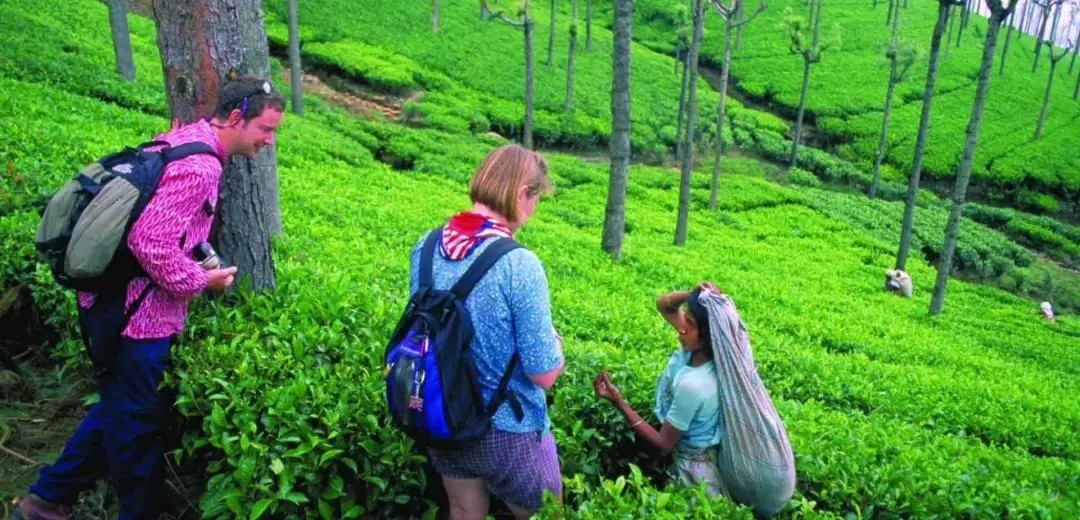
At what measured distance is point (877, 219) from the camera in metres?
28.3

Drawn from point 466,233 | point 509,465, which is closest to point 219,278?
point 466,233

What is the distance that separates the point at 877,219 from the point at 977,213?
31.2 ft

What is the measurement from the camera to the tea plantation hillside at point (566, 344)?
10.4ft

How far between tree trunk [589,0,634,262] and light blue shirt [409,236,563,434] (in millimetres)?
9742

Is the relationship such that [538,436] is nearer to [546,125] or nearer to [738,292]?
[738,292]

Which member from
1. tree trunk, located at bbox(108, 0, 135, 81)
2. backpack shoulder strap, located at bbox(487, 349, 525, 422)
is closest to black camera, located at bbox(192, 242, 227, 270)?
backpack shoulder strap, located at bbox(487, 349, 525, 422)

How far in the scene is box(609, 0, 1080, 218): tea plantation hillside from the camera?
125 feet

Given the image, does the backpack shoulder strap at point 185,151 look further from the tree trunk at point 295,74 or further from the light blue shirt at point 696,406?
the tree trunk at point 295,74

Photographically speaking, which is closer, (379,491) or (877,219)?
(379,491)

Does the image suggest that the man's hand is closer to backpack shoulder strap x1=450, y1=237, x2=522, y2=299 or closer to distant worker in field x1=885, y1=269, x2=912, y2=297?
backpack shoulder strap x1=450, y1=237, x2=522, y2=299

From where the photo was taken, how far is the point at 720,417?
3.38m

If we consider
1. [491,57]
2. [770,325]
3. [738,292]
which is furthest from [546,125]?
[770,325]

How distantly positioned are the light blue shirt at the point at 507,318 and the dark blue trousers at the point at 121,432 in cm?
146

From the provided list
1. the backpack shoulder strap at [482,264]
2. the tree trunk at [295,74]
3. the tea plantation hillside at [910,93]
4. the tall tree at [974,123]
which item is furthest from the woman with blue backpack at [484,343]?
the tea plantation hillside at [910,93]
